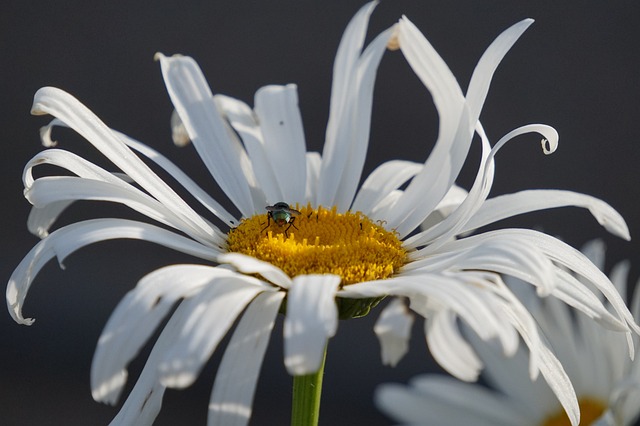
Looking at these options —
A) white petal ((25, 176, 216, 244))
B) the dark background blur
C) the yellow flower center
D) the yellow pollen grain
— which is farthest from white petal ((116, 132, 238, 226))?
the dark background blur

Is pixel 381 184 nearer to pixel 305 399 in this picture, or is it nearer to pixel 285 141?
pixel 285 141

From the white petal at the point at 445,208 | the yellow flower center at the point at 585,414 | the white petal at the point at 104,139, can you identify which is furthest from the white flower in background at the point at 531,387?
the white petal at the point at 104,139

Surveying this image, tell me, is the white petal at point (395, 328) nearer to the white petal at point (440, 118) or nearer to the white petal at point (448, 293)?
the white petal at point (448, 293)

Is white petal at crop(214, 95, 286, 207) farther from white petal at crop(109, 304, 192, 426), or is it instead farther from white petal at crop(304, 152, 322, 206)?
white petal at crop(109, 304, 192, 426)

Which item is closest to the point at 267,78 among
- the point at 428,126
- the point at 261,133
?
the point at 428,126

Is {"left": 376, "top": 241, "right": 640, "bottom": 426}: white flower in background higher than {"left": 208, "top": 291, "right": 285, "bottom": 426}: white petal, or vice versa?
{"left": 208, "top": 291, "right": 285, "bottom": 426}: white petal

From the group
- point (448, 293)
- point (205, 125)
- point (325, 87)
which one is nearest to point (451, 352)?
point (448, 293)
